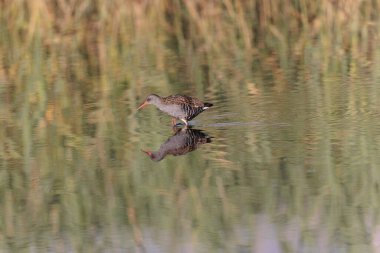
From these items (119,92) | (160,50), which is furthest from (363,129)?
(160,50)

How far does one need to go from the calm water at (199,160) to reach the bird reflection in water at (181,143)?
0.09ft

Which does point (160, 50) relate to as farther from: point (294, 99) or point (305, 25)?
point (294, 99)

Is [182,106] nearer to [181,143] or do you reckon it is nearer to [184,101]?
[184,101]

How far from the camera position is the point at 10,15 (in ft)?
50.6

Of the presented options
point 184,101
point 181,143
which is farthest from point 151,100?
point 181,143

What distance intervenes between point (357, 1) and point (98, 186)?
774 cm

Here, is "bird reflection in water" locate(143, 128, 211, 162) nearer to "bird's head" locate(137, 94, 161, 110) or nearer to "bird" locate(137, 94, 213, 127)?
"bird" locate(137, 94, 213, 127)

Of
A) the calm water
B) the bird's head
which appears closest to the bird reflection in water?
the calm water

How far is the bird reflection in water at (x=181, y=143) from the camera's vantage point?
8.18m

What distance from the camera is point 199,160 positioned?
25.8 ft

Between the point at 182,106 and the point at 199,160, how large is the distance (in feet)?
4.63

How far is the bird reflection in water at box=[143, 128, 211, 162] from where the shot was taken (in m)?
8.18

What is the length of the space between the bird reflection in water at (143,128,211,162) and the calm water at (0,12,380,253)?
0.03 meters

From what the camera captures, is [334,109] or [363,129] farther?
[334,109]
